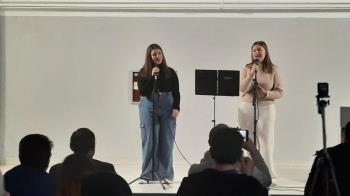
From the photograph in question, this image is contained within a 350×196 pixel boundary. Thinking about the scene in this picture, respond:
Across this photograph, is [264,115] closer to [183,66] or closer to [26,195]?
[183,66]

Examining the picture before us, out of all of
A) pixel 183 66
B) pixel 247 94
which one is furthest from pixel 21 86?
pixel 247 94

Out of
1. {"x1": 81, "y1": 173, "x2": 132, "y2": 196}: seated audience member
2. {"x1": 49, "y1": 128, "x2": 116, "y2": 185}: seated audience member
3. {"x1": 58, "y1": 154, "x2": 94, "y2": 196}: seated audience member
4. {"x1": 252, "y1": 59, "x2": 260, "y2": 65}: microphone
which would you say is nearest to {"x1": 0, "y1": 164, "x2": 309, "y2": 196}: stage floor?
{"x1": 252, "y1": 59, "x2": 260, "y2": 65}: microphone

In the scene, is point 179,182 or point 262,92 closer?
point 262,92

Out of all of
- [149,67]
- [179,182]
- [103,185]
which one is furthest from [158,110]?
[103,185]

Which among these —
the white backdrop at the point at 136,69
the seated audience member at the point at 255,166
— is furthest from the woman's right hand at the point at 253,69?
the seated audience member at the point at 255,166

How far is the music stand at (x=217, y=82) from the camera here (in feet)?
17.3

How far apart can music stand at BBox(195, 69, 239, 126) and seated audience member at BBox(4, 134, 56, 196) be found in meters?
2.98

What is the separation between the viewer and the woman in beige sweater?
5375mm

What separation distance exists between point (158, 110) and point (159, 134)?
0.92 feet

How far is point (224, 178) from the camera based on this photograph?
1997 millimetres

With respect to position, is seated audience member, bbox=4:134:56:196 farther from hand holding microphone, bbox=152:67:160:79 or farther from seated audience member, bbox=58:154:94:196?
hand holding microphone, bbox=152:67:160:79

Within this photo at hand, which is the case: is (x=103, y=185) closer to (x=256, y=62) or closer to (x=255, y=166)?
(x=255, y=166)

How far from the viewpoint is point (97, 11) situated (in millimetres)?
6848

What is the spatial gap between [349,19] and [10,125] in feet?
16.0
